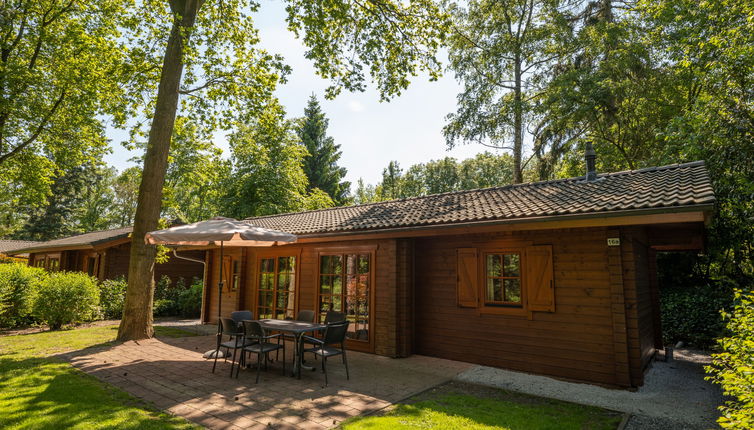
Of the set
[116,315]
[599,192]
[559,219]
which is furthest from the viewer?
[116,315]

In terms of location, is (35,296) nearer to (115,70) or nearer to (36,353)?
(36,353)

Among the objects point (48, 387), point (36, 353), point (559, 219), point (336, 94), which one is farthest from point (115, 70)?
point (559, 219)

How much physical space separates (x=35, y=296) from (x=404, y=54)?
39.3 ft

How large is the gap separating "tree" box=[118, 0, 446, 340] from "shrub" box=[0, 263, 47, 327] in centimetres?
451

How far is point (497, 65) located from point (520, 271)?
12.7 m

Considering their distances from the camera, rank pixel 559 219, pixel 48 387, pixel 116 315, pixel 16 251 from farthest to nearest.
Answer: pixel 16 251
pixel 116 315
pixel 559 219
pixel 48 387

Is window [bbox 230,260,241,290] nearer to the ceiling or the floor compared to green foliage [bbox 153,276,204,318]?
nearer to the ceiling

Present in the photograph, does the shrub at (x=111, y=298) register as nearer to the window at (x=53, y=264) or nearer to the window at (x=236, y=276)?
the window at (x=236, y=276)

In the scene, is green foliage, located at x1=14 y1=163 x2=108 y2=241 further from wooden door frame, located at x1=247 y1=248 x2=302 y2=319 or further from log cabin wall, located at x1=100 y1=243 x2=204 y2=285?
wooden door frame, located at x1=247 y1=248 x2=302 y2=319

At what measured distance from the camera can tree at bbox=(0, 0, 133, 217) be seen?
11.1m

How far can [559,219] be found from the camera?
544cm

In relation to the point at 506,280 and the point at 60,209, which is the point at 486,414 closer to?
the point at 506,280

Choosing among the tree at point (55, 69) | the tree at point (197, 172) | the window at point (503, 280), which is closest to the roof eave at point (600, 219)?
the window at point (503, 280)

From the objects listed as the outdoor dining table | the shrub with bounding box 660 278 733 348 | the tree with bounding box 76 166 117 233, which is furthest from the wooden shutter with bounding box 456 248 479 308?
the tree with bounding box 76 166 117 233
